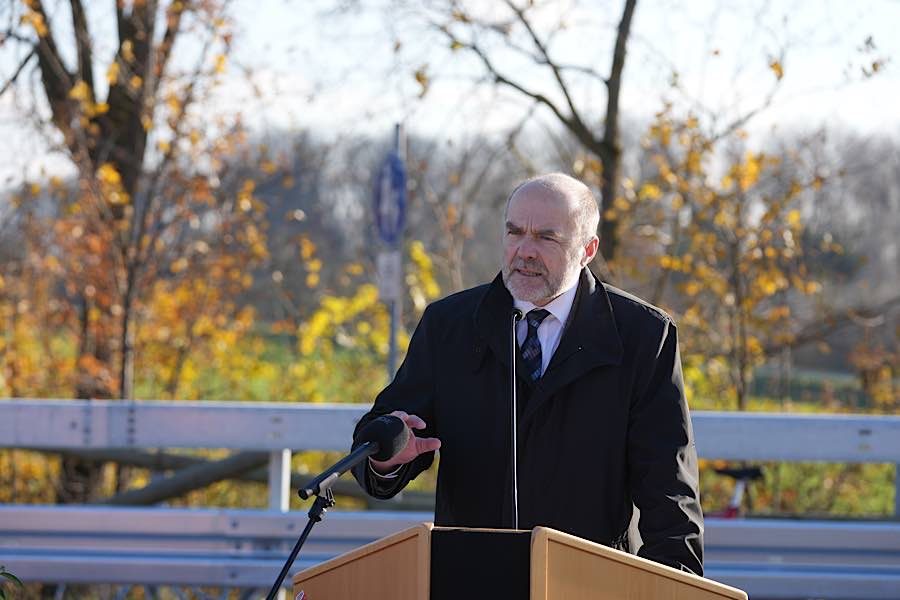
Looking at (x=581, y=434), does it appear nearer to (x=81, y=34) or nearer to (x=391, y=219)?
(x=391, y=219)

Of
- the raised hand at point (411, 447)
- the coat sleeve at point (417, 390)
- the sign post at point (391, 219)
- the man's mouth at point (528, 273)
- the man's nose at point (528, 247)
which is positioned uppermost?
the sign post at point (391, 219)

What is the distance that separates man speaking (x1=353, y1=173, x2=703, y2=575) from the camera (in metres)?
3.56

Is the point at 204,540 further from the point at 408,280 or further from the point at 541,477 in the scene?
the point at 408,280

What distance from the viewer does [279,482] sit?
20.2 ft

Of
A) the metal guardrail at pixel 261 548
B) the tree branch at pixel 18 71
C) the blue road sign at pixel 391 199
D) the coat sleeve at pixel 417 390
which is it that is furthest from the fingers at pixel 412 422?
the tree branch at pixel 18 71

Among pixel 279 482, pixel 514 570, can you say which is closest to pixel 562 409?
pixel 514 570

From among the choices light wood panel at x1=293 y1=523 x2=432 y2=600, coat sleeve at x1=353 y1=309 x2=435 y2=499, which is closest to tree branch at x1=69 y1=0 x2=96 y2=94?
coat sleeve at x1=353 y1=309 x2=435 y2=499

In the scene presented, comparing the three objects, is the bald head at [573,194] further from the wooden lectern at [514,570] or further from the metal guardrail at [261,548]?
the metal guardrail at [261,548]

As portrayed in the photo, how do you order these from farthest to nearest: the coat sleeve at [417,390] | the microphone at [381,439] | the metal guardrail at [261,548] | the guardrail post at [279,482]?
the guardrail post at [279,482], the metal guardrail at [261,548], the coat sleeve at [417,390], the microphone at [381,439]

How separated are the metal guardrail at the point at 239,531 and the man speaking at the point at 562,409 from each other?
215 cm

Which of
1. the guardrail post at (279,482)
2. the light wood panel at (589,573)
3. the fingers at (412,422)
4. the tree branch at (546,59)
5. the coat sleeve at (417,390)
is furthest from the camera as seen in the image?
the tree branch at (546,59)

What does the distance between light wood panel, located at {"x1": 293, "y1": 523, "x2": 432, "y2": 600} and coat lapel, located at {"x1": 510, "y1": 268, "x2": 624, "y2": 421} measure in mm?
846

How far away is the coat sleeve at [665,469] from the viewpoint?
3.48 meters

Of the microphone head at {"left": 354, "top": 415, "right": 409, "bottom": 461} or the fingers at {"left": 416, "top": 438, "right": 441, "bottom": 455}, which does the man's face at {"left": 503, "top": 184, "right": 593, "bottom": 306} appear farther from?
the microphone head at {"left": 354, "top": 415, "right": 409, "bottom": 461}
